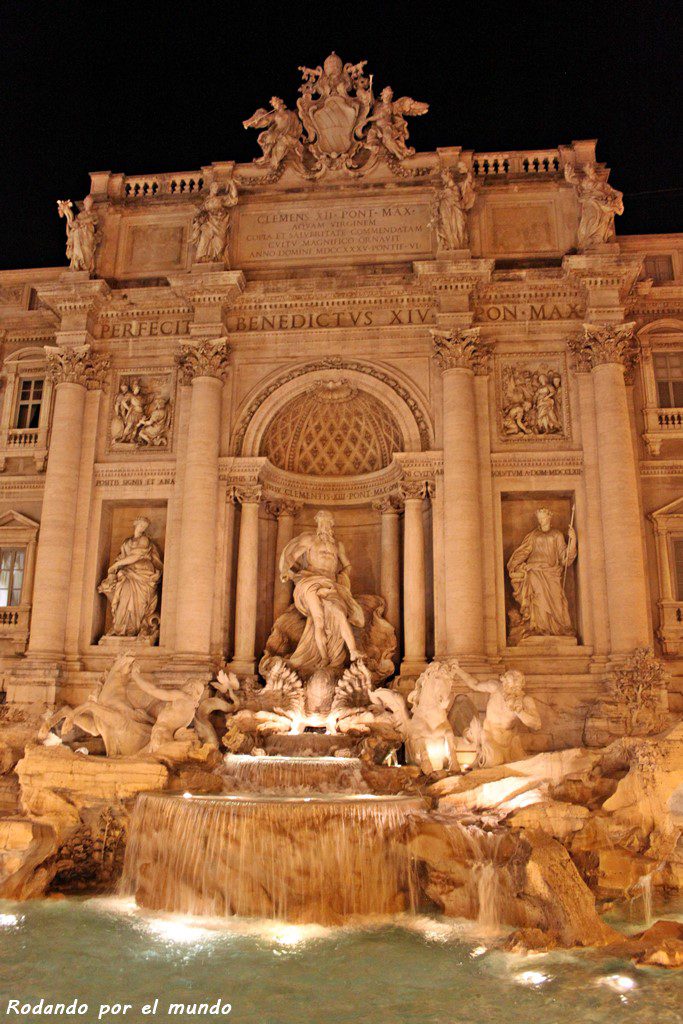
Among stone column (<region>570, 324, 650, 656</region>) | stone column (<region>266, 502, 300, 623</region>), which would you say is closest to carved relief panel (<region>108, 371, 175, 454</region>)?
stone column (<region>266, 502, 300, 623</region>)

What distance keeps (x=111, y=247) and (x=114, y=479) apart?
19.6 ft

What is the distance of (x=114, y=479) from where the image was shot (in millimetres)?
19375

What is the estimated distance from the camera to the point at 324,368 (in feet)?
63.7

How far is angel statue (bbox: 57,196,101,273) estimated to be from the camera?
20156 millimetres

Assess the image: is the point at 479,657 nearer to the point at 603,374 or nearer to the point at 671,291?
the point at 603,374

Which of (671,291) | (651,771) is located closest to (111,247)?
(671,291)

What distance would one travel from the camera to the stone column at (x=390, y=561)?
18.7 m

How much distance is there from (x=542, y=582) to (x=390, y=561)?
11.2 ft

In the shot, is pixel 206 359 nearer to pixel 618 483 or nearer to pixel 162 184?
pixel 162 184

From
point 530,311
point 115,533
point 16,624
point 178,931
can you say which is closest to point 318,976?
point 178,931

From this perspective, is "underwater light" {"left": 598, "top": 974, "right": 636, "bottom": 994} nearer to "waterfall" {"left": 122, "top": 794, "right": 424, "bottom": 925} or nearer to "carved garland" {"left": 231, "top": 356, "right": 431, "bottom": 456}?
"waterfall" {"left": 122, "top": 794, "right": 424, "bottom": 925}

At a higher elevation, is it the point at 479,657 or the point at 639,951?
the point at 479,657

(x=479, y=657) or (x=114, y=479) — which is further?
(x=114, y=479)

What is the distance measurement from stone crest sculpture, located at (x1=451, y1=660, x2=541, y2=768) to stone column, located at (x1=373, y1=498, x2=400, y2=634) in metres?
4.57
